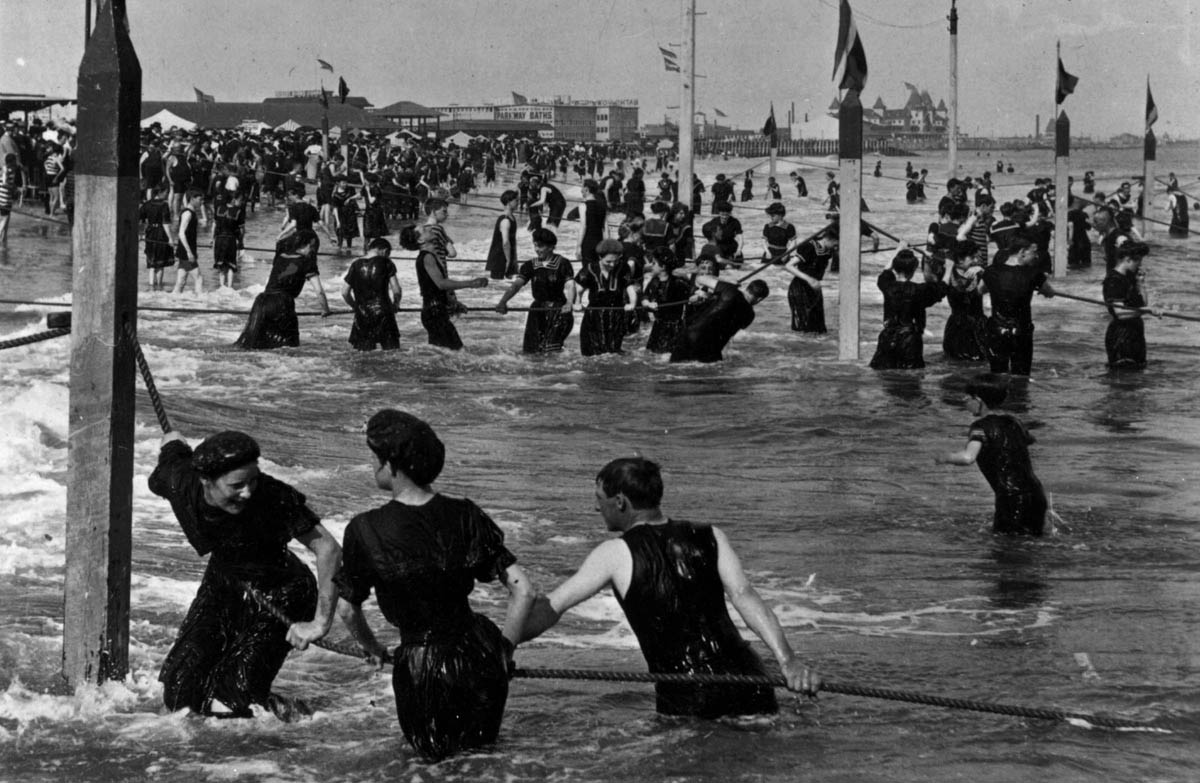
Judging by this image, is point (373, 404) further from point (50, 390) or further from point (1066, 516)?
point (1066, 516)

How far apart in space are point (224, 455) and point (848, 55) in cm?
1523

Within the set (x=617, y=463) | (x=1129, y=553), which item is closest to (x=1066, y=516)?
(x=1129, y=553)

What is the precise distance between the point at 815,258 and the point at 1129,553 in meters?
12.2

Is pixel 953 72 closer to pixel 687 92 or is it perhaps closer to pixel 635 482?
pixel 687 92

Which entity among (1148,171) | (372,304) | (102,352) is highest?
(1148,171)

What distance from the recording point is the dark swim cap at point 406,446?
215 inches

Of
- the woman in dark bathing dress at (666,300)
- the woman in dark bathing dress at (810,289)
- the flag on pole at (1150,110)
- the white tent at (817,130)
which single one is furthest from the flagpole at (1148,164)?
the white tent at (817,130)

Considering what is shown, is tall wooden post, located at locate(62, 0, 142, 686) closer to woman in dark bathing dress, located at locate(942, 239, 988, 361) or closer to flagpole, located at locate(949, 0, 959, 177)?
woman in dark bathing dress, located at locate(942, 239, 988, 361)

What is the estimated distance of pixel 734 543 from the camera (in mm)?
10047

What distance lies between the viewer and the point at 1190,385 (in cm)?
1739

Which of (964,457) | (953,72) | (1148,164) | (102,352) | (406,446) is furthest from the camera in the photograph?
(953,72)

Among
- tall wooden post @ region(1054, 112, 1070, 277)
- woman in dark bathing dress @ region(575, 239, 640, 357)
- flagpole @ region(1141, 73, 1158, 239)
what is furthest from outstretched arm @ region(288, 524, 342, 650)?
flagpole @ region(1141, 73, 1158, 239)

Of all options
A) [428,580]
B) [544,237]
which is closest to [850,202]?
[544,237]

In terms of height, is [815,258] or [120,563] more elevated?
[815,258]
